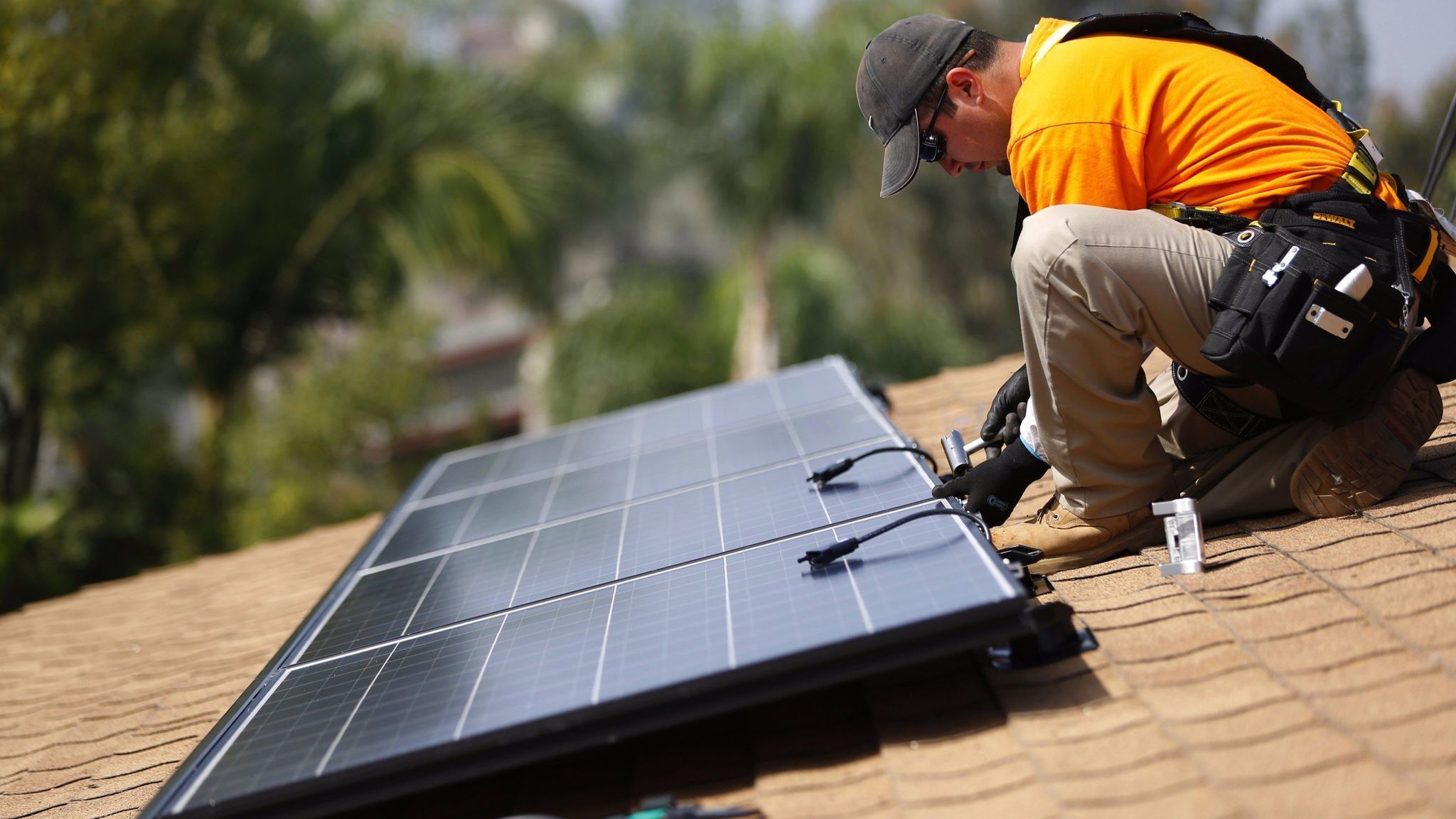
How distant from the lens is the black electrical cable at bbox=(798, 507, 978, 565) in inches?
104

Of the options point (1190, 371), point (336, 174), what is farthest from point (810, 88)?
point (1190, 371)

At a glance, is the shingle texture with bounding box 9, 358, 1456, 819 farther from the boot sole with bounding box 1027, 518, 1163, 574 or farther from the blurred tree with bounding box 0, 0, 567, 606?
the blurred tree with bounding box 0, 0, 567, 606

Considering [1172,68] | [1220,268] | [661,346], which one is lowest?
[661,346]

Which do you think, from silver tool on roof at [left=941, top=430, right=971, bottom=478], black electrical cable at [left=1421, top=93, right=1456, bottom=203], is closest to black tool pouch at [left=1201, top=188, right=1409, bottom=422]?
silver tool on roof at [left=941, top=430, right=971, bottom=478]

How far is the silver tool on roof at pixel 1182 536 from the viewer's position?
279cm

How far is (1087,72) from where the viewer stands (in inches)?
121

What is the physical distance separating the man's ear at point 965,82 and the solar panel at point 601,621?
1015mm

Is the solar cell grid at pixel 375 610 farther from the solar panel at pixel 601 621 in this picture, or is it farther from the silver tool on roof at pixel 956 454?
the silver tool on roof at pixel 956 454

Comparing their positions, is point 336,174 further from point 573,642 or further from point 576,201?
point 573,642

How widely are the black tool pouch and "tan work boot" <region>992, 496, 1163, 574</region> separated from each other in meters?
0.47

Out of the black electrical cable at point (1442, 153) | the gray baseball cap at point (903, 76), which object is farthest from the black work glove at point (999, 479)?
the black electrical cable at point (1442, 153)

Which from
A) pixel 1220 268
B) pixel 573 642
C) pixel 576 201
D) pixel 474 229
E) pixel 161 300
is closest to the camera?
pixel 573 642

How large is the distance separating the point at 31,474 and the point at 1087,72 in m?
15.3

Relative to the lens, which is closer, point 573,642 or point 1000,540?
point 573,642
